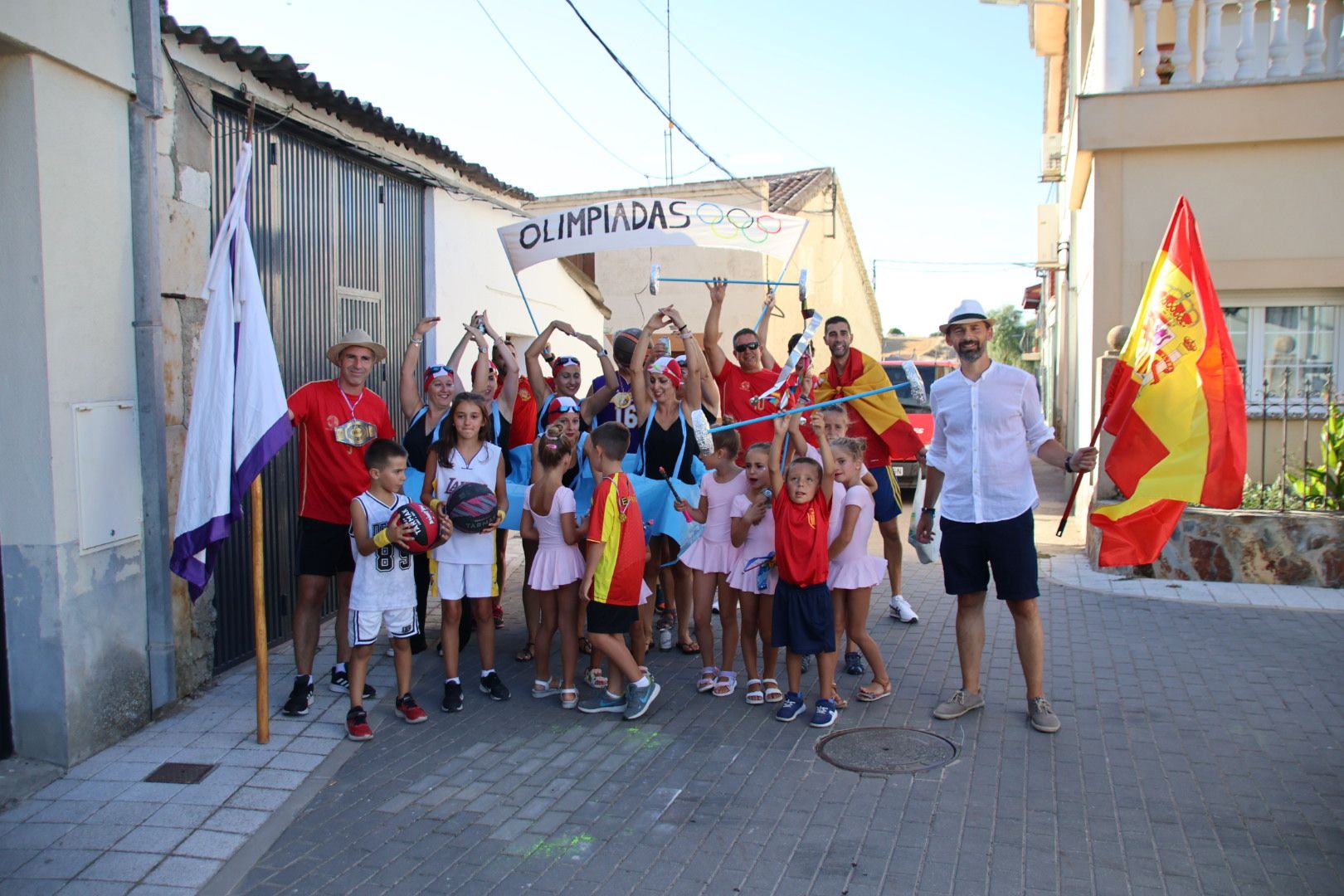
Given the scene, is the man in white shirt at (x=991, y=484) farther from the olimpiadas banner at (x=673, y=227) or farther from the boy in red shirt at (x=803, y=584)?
the olimpiadas banner at (x=673, y=227)

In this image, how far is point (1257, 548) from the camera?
8266 millimetres

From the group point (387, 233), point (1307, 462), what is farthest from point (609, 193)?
point (1307, 462)

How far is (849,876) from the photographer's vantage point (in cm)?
371

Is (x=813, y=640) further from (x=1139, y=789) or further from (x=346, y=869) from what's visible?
(x=346, y=869)

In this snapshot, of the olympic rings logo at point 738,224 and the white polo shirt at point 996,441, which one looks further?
the olympic rings logo at point 738,224

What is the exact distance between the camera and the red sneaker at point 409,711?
17.7ft

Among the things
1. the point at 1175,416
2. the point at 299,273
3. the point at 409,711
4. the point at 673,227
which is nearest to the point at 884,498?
the point at 1175,416

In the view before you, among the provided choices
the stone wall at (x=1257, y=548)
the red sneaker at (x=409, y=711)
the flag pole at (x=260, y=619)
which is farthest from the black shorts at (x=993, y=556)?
the stone wall at (x=1257, y=548)

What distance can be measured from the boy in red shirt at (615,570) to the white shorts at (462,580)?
531mm

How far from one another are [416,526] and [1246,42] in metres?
8.75

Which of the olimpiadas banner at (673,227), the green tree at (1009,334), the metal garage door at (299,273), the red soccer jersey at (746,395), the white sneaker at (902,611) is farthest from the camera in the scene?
the green tree at (1009,334)

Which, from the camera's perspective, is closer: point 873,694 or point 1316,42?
point 873,694

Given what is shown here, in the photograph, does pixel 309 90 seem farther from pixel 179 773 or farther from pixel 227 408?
pixel 179 773

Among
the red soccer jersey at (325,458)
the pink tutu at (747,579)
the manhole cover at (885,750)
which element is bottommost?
the manhole cover at (885,750)
